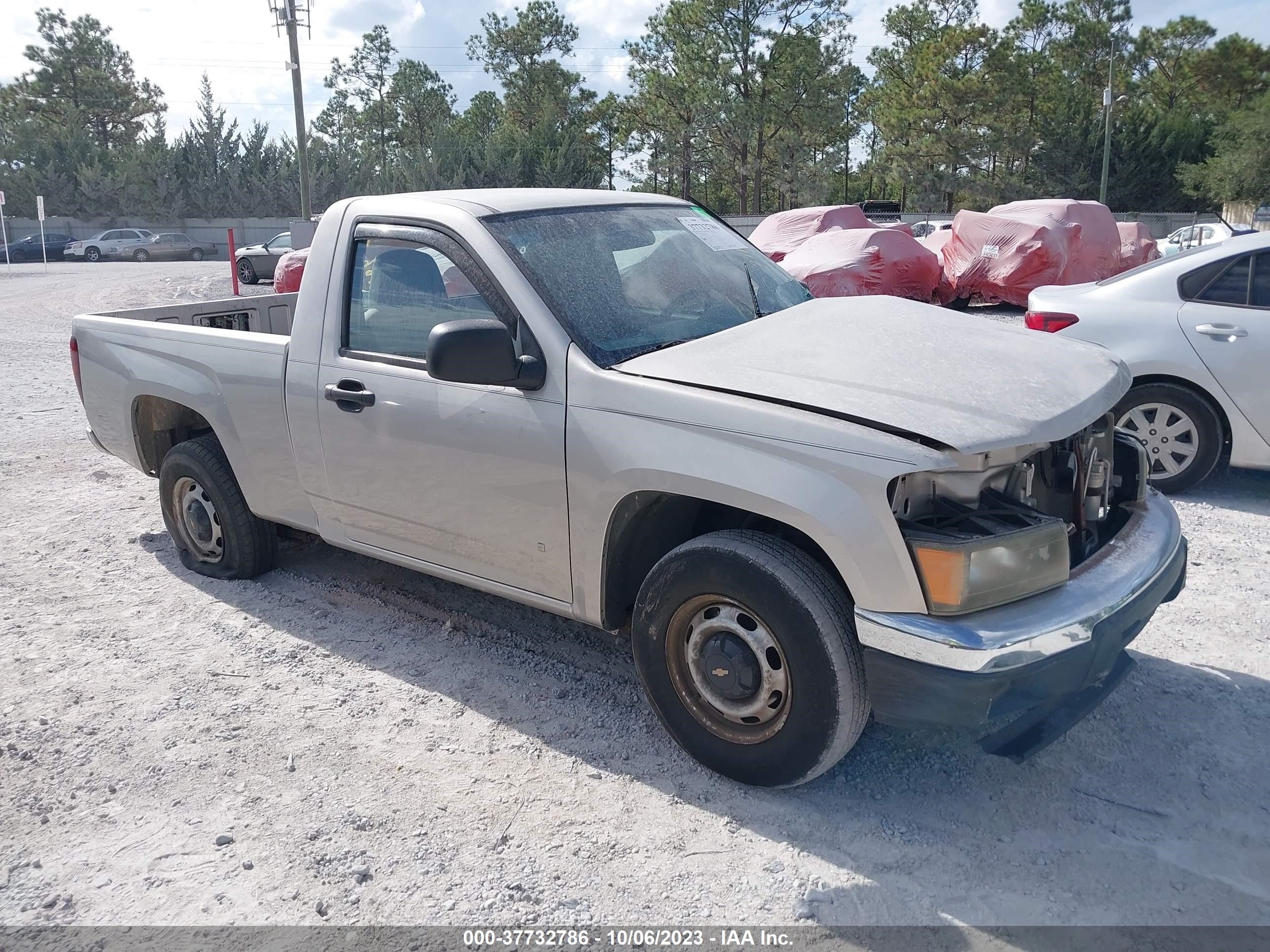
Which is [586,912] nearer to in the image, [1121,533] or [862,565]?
[862,565]

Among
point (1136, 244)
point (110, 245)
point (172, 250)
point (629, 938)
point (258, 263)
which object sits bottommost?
point (629, 938)

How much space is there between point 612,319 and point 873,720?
173 centimetres

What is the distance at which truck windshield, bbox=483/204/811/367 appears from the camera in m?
3.58

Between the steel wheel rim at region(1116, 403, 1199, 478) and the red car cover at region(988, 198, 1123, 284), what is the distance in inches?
412

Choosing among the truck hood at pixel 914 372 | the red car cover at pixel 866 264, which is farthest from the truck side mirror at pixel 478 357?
the red car cover at pixel 866 264

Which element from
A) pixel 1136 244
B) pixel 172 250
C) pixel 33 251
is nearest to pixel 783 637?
pixel 1136 244

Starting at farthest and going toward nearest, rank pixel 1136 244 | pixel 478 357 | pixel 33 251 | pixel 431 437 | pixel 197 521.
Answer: pixel 33 251 → pixel 1136 244 → pixel 197 521 → pixel 431 437 → pixel 478 357

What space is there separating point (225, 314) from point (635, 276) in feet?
10.1

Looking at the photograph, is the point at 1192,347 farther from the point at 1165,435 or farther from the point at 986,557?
the point at 986,557

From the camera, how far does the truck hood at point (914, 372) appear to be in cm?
288

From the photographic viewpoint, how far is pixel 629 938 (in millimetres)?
2650

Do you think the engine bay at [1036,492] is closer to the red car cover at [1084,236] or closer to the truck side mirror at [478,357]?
the truck side mirror at [478,357]

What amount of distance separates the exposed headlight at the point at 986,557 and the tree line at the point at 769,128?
48581mm

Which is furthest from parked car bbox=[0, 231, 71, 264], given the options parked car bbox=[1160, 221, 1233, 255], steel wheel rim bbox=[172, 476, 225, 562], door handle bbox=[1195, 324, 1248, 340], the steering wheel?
door handle bbox=[1195, 324, 1248, 340]
